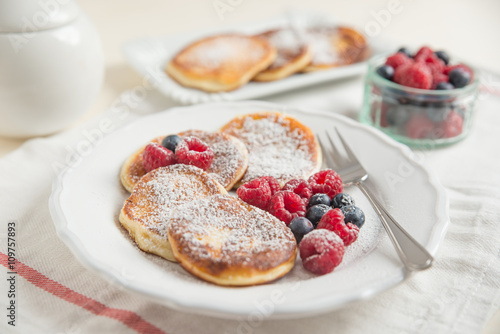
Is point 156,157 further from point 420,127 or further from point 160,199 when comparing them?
point 420,127

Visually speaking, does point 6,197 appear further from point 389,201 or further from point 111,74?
point 389,201

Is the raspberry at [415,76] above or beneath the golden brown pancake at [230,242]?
above

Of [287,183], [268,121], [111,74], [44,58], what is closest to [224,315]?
[287,183]

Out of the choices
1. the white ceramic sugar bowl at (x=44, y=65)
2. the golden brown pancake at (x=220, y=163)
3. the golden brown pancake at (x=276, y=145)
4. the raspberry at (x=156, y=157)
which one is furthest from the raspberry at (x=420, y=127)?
the white ceramic sugar bowl at (x=44, y=65)

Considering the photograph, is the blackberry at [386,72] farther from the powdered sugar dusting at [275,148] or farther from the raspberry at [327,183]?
the raspberry at [327,183]

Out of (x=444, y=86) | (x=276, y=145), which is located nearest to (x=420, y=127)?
(x=444, y=86)

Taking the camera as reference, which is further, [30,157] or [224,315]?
[30,157]

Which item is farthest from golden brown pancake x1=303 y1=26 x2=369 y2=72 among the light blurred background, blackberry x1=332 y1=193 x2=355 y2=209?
blackberry x1=332 y1=193 x2=355 y2=209
